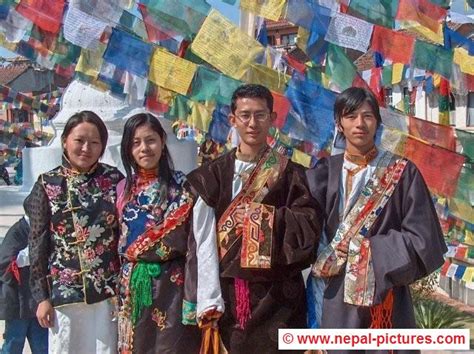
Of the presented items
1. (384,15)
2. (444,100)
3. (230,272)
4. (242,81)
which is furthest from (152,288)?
(444,100)

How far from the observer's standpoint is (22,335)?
4.18 metres

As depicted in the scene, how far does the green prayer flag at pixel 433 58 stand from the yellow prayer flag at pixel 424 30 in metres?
Answer: 0.08

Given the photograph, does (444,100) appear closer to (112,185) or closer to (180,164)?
(180,164)

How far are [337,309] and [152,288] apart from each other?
83cm

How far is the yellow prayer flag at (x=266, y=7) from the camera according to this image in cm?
534

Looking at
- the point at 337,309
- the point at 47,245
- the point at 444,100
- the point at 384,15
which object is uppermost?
the point at 384,15

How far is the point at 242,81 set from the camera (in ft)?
18.9

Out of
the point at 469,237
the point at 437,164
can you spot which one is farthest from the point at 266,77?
the point at 469,237

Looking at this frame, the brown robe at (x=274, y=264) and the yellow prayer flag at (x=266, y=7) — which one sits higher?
the yellow prayer flag at (x=266, y=7)

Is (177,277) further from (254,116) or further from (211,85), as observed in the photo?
(211,85)

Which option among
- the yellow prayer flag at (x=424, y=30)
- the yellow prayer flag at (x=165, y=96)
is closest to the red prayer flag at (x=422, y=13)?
the yellow prayer flag at (x=424, y=30)

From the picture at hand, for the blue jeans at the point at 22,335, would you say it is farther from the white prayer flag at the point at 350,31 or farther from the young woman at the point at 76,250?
the white prayer flag at the point at 350,31

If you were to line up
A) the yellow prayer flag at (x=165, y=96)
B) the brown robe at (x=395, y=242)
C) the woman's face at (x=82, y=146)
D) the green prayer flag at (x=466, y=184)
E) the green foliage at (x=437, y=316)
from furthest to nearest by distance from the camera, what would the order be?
the yellow prayer flag at (x=165, y=96) < the green foliage at (x=437, y=316) < the green prayer flag at (x=466, y=184) < the woman's face at (x=82, y=146) < the brown robe at (x=395, y=242)

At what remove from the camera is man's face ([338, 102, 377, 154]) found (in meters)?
2.97
